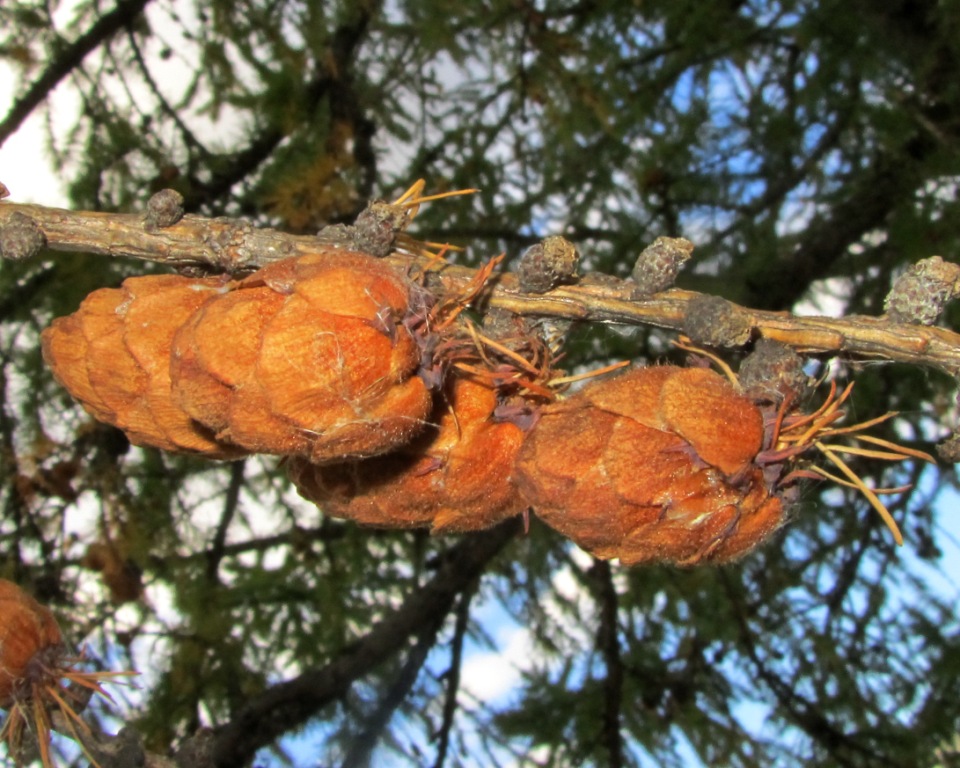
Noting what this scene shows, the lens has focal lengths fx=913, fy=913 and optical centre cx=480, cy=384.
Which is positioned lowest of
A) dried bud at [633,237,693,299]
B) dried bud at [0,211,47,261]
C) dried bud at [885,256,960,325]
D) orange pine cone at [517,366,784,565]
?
orange pine cone at [517,366,784,565]

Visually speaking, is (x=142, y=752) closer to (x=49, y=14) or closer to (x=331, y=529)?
(x=331, y=529)

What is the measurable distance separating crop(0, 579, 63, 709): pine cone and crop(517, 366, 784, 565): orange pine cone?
1067 millimetres

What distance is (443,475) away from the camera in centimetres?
143

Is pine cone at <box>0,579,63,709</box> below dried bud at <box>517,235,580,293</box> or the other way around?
below

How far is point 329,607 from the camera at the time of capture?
13.2 feet

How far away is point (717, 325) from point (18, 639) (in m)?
1.41

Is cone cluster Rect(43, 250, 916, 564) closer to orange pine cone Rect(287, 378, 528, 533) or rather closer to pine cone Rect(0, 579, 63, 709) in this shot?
orange pine cone Rect(287, 378, 528, 533)

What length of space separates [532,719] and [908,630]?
82.0 inches

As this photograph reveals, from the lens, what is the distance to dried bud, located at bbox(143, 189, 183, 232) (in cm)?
148

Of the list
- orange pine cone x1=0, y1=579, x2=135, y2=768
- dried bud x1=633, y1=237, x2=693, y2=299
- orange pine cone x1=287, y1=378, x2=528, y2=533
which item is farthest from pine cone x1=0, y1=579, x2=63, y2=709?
dried bud x1=633, y1=237, x2=693, y2=299

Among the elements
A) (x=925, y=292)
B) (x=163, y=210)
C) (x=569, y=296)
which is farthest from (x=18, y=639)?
(x=925, y=292)

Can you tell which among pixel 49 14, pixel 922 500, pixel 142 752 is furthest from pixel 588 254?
pixel 142 752

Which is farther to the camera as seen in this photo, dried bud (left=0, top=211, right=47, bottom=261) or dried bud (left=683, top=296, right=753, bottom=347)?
dried bud (left=0, top=211, right=47, bottom=261)

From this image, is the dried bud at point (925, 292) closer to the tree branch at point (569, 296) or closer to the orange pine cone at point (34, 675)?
the tree branch at point (569, 296)
